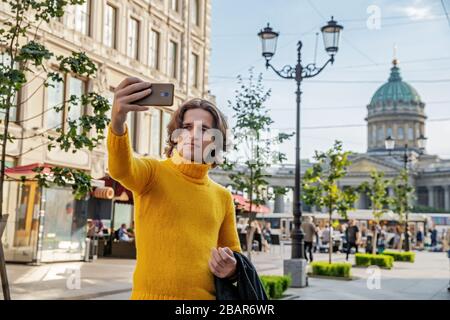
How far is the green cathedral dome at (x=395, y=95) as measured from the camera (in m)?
100

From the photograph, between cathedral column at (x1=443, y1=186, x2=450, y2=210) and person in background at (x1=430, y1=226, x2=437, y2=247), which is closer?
person in background at (x1=430, y1=226, x2=437, y2=247)

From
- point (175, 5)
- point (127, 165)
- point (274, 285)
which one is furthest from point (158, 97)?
point (175, 5)

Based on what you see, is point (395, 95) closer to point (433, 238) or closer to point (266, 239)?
point (433, 238)

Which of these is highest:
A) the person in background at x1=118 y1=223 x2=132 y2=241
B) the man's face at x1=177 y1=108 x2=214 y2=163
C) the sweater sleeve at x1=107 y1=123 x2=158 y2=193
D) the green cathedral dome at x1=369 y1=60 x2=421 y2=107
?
the green cathedral dome at x1=369 y1=60 x2=421 y2=107

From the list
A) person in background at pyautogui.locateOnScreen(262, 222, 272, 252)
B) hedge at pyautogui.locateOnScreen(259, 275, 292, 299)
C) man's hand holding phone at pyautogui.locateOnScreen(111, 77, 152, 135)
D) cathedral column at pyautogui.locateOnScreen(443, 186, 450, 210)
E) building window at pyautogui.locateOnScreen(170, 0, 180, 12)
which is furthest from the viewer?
cathedral column at pyautogui.locateOnScreen(443, 186, 450, 210)

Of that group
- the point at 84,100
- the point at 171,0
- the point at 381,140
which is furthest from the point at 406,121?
the point at 84,100

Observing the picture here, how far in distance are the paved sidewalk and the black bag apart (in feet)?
25.8

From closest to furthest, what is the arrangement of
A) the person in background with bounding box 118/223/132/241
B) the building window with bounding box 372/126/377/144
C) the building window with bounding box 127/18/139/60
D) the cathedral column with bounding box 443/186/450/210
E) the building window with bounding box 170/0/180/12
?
the person in background with bounding box 118/223/132/241 < the building window with bounding box 127/18/139/60 < the building window with bounding box 170/0/180/12 < the cathedral column with bounding box 443/186/450/210 < the building window with bounding box 372/126/377/144

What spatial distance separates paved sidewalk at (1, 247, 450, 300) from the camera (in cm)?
998

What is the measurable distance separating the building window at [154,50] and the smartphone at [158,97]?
23197 mm

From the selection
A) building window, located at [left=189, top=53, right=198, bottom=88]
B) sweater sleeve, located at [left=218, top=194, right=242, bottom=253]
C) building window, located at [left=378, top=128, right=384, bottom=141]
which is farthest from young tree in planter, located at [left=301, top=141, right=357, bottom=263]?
building window, located at [left=378, top=128, right=384, bottom=141]

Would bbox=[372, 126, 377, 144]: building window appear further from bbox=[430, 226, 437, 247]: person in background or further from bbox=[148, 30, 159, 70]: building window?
bbox=[148, 30, 159, 70]: building window

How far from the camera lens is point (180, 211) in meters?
1.92

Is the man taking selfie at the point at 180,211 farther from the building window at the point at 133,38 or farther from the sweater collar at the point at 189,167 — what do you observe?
the building window at the point at 133,38
